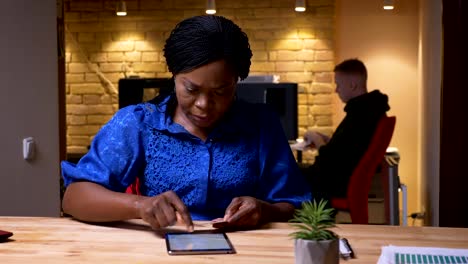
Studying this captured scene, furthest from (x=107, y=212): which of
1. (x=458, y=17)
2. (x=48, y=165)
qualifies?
(x=458, y=17)

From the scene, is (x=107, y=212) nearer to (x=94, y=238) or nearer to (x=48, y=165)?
(x=94, y=238)

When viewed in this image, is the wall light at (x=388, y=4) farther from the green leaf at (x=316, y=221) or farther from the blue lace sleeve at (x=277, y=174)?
the green leaf at (x=316, y=221)

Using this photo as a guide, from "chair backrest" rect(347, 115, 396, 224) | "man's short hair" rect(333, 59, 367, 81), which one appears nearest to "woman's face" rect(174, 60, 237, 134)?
"chair backrest" rect(347, 115, 396, 224)

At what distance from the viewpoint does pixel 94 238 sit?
1714 mm

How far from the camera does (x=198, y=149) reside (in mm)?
1969

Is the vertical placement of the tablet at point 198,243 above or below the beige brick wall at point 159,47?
below

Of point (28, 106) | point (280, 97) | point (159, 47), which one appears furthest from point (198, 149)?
point (159, 47)

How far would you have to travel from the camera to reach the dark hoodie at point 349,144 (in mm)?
4574

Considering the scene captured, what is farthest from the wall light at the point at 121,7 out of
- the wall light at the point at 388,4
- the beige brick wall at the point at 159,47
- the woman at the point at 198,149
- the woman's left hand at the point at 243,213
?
the woman's left hand at the point at 243,213

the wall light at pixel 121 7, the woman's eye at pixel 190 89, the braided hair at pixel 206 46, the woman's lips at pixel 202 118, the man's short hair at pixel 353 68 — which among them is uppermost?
A: the wall light at pixel 121 7

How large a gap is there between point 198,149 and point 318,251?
2.37 ft

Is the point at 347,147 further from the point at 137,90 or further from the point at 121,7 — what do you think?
the point at 121,7

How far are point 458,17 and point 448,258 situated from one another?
2284mm

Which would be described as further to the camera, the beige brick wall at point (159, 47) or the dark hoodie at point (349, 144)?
the beige brick wall at point (159, 47)
